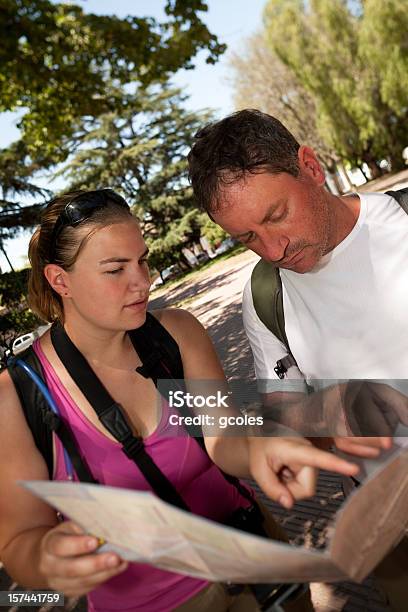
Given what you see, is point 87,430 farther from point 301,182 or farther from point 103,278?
point 301,182

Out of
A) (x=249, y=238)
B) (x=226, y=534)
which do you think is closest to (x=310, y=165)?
(x=249, y=238)

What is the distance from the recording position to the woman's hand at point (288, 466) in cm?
102

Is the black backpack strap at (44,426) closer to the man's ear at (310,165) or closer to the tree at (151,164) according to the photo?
the man's ear at (310,165)

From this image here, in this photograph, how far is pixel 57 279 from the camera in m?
1.70

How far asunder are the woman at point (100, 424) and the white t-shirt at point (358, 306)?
1.14 ft

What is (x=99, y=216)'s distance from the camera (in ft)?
5.37

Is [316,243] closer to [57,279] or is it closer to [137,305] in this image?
[137,305]

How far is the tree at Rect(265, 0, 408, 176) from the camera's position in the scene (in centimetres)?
2305

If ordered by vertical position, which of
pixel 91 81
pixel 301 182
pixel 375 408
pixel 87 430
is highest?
pixel 91 81

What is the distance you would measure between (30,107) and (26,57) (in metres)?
1.35

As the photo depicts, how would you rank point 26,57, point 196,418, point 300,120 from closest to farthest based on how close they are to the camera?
point 196,418, point 26,57, point 300,120

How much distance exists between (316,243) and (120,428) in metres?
0.84

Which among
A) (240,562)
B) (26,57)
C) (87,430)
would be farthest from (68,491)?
(26,57)

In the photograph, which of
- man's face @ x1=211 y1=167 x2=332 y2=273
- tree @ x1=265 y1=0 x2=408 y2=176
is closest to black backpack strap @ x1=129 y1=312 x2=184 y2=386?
man's face @ x1=211 y1=167 x2=332 y2=273
